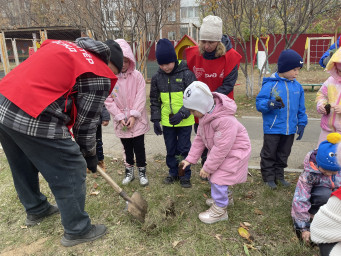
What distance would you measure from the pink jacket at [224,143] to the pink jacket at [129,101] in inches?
35.4

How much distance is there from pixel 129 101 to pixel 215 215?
5.34 feet

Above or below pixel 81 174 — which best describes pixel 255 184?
below

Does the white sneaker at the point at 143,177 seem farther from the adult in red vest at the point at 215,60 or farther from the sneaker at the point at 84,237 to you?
the adult in red vest at the point at 215,60

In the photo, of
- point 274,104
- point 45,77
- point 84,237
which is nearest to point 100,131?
point 84,237

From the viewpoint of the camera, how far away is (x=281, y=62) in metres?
3.14

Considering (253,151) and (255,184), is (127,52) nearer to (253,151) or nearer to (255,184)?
(255,184)

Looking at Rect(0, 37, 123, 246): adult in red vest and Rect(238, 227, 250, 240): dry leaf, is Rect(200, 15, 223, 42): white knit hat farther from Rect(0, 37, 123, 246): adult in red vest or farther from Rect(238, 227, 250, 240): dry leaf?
Rect(238, 227, 250, 240): dry leaf

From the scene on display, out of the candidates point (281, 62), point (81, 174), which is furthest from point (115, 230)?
point (281, 62)

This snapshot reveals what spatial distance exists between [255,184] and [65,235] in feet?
7.45

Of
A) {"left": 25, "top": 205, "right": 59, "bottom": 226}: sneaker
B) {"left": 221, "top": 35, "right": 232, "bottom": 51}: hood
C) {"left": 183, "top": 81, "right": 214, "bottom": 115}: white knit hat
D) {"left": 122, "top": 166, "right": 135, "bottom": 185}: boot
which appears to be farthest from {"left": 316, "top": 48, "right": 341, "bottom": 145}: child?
{"left": 25, "top": 205, "right": 59, "bottom": 226}: sneaker

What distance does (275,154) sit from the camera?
3.41m

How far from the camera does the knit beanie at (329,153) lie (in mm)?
1882

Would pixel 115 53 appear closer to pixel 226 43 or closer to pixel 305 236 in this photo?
pixel 226 43

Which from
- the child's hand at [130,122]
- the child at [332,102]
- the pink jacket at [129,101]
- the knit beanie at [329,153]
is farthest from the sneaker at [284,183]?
the child's hand at [130,122]
